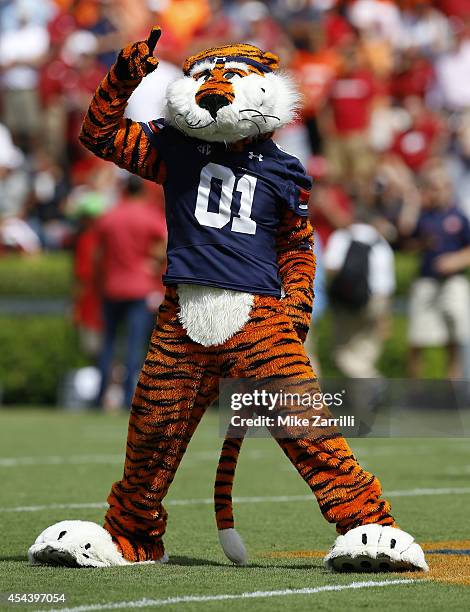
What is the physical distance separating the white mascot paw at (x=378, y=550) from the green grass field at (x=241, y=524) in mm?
54

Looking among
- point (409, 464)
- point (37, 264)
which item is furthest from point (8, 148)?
point (409, 464)

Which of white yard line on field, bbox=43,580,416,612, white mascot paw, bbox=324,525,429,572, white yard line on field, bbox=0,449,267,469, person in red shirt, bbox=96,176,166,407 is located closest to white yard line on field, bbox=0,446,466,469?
white yard line on field, bbox=0,449,267,469

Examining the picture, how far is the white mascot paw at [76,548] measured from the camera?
525 centimetres

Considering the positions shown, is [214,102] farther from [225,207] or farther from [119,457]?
[119,457]

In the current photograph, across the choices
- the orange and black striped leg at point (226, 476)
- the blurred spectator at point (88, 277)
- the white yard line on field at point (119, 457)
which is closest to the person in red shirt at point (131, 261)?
the blurred spectator at point (88, 277)

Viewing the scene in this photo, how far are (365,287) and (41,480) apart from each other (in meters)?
4.84

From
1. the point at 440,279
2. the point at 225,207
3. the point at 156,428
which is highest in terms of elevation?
the point at 440,279

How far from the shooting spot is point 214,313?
5.32 m

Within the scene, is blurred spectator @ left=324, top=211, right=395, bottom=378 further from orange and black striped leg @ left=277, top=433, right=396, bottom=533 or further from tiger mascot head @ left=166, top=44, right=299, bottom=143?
orange and black striped leg @ left=277, top=433, right=396, bottom=533

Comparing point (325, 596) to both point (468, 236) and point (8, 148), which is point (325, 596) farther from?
point (8, 148)

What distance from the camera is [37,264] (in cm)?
1533

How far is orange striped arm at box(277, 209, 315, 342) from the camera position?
18.0 feet

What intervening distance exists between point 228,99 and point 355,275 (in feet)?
24.0

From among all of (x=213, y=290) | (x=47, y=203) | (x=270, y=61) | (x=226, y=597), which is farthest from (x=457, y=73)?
(x=226, y=597)
